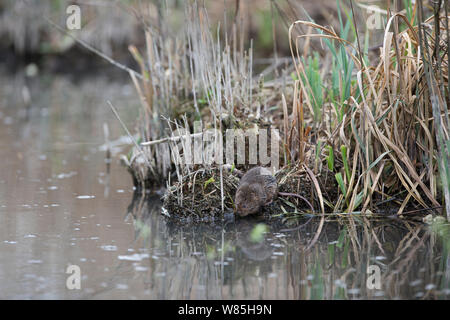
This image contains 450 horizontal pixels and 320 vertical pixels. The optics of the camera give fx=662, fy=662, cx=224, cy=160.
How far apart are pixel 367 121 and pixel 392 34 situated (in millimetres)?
656

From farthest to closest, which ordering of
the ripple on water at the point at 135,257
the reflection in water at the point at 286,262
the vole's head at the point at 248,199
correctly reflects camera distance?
1. the vole's head at the point at 248,199
2. the ripple on water at the point at 135,257
3. the reflection in water at the point at 286,262

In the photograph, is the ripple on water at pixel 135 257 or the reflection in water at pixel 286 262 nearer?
the reflection in water at pixel 286 262

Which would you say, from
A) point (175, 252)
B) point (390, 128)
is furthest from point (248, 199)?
point (390, 128)

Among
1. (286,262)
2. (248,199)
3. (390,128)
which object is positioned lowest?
(286,262)

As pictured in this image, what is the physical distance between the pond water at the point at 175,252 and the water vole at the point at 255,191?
0.11 m

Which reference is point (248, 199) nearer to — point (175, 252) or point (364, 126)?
point (175, 252)

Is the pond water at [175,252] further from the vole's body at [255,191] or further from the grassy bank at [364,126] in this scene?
the grassy bank at [364,126]

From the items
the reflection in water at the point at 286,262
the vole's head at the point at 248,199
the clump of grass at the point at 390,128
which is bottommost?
the reflection in water at the point at 286,262

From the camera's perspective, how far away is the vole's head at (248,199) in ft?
14.6

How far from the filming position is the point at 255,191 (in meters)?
4.45

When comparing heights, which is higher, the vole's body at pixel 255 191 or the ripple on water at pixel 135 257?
the vole's body at pixel 255 191

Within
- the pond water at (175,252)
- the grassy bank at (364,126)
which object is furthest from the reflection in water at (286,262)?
the grassy bank at (364,126)
